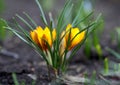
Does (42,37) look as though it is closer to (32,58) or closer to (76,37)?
(76,37)

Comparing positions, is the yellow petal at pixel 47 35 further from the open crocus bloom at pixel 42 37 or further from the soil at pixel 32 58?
the soil at pixel 32 58

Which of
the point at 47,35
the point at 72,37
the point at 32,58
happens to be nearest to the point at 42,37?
the point at 47,35

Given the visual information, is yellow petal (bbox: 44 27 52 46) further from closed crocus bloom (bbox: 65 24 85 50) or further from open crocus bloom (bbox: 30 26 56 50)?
closed crocus bloom (bbox: 65 24 85 50)

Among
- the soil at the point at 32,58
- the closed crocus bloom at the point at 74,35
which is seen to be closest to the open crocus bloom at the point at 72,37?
the closed crocus bloom at the point at 74,35

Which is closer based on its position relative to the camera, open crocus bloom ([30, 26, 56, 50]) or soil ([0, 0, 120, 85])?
open crocus bloom ([30, 26, 56, 50])

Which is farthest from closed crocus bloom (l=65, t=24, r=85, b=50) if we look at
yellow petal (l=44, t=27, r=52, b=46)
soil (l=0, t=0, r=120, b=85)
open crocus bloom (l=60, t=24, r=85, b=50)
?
soil (l=0, t=0, r=120, b=85)

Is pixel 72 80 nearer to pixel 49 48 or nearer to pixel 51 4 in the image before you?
pixel 49 48

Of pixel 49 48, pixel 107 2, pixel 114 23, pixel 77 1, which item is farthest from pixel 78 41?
pixel 107 2
